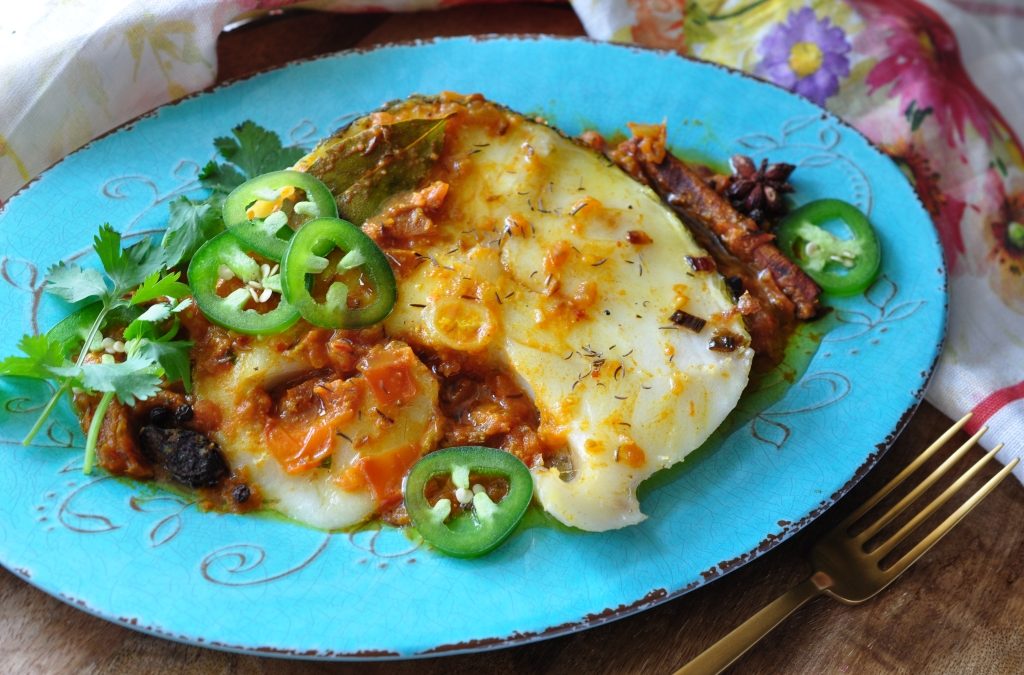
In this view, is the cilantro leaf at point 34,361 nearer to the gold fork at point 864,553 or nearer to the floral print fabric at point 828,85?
the floral print fabric at point 828,85

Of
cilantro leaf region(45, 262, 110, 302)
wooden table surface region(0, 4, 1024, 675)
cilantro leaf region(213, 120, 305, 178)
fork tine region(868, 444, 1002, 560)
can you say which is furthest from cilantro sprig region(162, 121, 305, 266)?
fork tine region(868, 444, 1002, 560)

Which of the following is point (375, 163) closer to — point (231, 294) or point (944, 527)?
point (231, 294)

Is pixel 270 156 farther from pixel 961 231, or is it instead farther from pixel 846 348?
pixel 961 231

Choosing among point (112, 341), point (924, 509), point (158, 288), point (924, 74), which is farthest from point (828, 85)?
point (112, 341)

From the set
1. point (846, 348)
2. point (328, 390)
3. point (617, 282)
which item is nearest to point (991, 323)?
point (846, 348)

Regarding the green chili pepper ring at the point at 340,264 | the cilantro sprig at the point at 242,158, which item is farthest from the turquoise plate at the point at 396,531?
the green chili pepper ring at the point at 340,264

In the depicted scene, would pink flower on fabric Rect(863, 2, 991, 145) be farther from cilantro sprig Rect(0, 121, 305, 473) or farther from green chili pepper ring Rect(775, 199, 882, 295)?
cilantro sprig Rect(0, 121, 305, 473)
